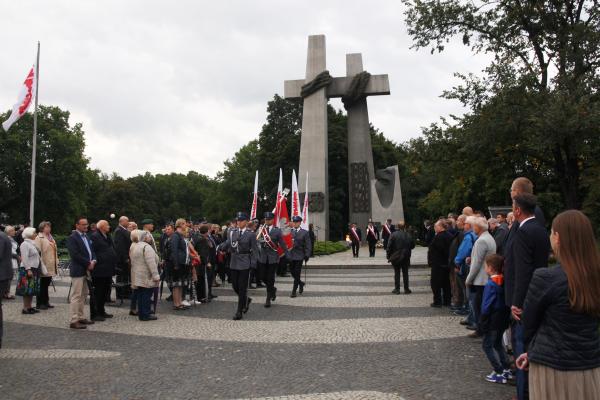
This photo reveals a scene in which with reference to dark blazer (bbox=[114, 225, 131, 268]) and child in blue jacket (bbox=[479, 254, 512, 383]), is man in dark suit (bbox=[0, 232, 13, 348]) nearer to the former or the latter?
dark blazer (bbox=[114, 225, 131, 268])

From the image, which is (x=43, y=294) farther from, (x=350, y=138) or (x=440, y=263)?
(x=350, y=138)

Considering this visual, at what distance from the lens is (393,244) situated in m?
13.3

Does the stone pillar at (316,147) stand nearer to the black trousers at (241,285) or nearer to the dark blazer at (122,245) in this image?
the dark blazer at (122,245)

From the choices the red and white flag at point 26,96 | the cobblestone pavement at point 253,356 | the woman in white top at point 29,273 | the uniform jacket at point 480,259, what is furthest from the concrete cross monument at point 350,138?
the uniform jacket at point 480,259

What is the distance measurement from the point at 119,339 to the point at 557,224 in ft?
23.5

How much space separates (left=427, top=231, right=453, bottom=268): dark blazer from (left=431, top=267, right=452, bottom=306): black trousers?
0.17 m

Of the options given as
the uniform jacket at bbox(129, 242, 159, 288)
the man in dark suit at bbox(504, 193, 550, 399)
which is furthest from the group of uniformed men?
the man in dark suit at bbox(504, 193, 550, 399)

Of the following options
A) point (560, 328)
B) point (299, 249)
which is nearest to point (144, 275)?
point (299, 249)

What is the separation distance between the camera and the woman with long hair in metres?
2.99

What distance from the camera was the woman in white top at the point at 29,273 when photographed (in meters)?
11.0

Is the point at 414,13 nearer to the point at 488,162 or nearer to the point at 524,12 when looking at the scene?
the point at 524,12

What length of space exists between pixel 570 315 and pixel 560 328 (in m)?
0.10

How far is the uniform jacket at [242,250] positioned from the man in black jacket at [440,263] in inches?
153

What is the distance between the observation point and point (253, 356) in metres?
7.09
